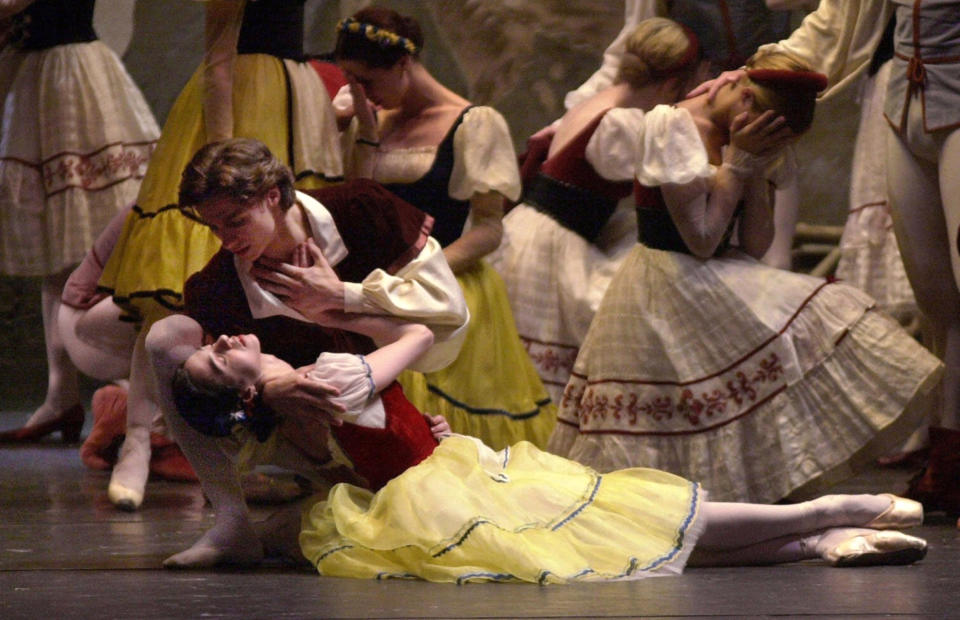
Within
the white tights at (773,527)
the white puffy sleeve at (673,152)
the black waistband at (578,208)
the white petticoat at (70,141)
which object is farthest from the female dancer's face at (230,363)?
the white petticoat at (70,141)

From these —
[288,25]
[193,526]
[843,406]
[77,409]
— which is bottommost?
[77,409]

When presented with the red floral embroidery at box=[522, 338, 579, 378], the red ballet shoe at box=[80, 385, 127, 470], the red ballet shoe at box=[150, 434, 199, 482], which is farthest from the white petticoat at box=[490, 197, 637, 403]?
the red ballet shoe at box=[80, 385, 127, 470]

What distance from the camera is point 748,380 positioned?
3.48m

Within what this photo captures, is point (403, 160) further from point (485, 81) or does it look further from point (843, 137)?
point (843, 137)

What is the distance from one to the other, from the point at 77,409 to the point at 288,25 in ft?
6.11

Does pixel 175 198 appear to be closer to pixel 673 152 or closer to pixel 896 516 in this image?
pixel 673 152

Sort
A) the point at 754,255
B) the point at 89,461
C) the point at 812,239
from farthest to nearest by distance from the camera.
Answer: the point at 812,239 → the point at 89,461 → the point at 754,255

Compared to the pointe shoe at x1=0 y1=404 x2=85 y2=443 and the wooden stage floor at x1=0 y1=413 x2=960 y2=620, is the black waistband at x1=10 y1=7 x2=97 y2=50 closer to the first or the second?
the pointe shoe at x1=0 y1=404 x2=85 y2=443

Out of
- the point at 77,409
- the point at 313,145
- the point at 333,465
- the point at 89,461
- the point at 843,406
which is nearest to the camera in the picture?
the point at 333,465

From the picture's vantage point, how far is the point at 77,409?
5383 millimetres

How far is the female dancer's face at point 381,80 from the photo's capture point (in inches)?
157

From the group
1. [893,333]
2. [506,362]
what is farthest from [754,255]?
[506,362]

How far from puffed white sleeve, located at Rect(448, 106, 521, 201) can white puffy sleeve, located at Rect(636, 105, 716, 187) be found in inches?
22.6

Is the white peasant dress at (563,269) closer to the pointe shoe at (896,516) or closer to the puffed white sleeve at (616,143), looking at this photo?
the puffed white sleeve at (616,143)
